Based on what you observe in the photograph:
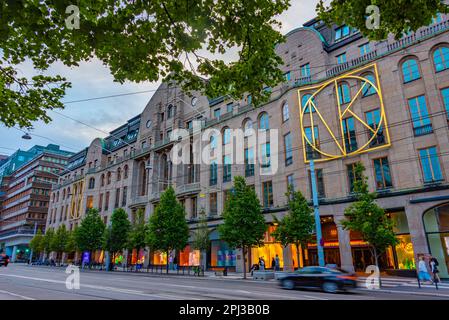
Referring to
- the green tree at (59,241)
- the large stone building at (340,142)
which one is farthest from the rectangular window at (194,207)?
the green tree at (59,241)

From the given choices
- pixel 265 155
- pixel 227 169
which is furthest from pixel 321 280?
pixel 227 169

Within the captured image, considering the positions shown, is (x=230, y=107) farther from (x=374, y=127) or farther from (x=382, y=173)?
(x=382, y=173)

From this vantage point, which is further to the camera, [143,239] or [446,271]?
[143,239]

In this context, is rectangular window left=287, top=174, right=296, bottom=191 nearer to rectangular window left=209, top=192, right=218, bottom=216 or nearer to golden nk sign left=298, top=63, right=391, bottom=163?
golden nk sign left=298, top=63, right=391, bottom=163

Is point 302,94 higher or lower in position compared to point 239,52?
higher

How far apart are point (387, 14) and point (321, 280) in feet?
44.1

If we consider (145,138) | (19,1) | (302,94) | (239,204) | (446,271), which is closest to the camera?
(19,1)

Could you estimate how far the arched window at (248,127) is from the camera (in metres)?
36.1

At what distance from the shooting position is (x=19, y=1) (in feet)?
19.2

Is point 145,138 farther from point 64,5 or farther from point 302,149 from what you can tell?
point 64,5

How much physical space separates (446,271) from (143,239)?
32373 millimetres

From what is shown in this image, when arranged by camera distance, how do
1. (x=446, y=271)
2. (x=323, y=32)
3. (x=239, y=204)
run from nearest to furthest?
(x=446, y=271)
(x=239, y=204)
(x=323, y=32)

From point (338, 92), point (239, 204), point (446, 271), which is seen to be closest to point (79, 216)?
point (239, 204)
